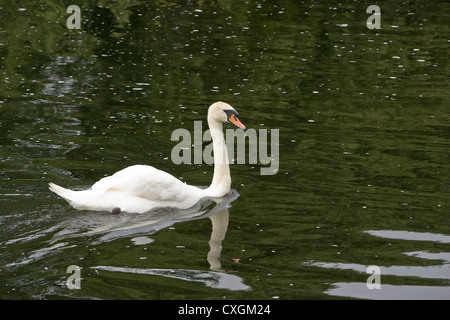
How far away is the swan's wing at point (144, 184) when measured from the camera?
378 inches

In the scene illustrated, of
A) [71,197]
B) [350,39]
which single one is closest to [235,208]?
[71,197]

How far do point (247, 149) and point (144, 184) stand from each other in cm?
300

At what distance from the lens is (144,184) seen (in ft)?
31.7

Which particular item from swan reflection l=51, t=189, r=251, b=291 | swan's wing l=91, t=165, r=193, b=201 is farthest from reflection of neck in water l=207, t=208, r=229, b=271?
swan's wing l=91, t=165, r=193, b=201

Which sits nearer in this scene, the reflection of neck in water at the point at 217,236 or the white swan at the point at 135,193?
the reflection of neck in water at the point at 217,236

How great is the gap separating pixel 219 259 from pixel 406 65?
33.5 feet

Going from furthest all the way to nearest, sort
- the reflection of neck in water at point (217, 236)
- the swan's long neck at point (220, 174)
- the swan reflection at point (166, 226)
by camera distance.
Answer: the swan's long neck at point (220, 174) → the reflection of neck in water at point (217, 236) → the swan reflection at point (166, 226)

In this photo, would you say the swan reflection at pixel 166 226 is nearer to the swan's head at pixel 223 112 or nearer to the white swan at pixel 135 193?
the white swan at pixel 135 193

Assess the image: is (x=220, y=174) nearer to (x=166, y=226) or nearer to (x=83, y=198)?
(x=166, y=226)

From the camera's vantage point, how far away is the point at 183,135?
41.4 ft

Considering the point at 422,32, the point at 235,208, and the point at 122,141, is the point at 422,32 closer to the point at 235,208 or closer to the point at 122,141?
the point at 122,141

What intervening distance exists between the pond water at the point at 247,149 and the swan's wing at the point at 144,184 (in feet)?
0.73

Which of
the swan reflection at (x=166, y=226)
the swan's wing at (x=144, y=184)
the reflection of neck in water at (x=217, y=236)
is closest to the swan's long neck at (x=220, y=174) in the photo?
the swan reflection at (x=166, y=226)

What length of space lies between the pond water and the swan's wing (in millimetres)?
222
